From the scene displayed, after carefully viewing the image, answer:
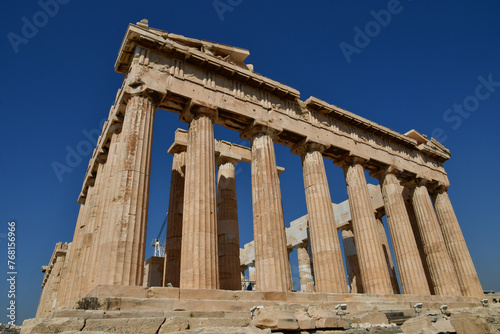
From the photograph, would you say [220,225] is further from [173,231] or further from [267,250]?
[267,250]

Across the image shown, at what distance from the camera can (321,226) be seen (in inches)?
683

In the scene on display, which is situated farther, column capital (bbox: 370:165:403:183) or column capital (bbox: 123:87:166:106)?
column capital (bbox: 370:165:403:183)

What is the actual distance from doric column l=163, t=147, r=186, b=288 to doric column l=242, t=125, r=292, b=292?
4181mm

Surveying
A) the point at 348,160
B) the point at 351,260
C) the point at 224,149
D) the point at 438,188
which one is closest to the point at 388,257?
the point at 351,260

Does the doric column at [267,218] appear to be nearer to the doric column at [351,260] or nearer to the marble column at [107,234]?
the marble column at [107,234]

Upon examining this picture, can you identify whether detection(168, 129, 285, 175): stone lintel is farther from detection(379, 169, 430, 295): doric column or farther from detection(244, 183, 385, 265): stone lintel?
detection(244, 183, 385, 265): stone lintel

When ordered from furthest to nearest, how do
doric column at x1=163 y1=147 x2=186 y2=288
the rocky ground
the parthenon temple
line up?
1. doric column at x1=163 y1=147 x2=186 y2=288
2. the parthenon temple
3. the rocky ground

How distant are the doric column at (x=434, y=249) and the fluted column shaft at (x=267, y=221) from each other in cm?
1263

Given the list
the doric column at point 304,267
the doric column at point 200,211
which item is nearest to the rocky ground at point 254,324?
the doric column at point 200,211

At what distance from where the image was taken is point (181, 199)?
717 inches

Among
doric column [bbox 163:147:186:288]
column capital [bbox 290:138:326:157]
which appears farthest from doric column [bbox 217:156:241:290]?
column capital [bbox 290:138:326:157]

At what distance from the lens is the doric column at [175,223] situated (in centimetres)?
1641

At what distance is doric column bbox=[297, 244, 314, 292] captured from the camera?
2916 cm

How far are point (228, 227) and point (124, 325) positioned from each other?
11808mm
